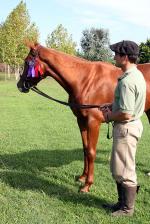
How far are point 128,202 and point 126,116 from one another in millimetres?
1232

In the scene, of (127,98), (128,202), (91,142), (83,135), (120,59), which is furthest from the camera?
(83,135)

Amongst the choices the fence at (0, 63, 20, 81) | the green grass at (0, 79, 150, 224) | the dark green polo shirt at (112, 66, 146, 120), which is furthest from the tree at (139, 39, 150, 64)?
the dark green polo shirt at (112, 66, 146, 120)

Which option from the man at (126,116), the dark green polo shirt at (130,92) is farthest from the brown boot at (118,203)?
the dark green polo shirt at (130,92)

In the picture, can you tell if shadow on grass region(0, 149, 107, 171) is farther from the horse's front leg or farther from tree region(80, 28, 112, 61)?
tree region(80, 28, 112, 61)

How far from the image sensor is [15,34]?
4672 cm

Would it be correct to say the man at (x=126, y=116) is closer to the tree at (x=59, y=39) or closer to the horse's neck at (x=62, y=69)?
the horse's neck at (x=62, y=69)

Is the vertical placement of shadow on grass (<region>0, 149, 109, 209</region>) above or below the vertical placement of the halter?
below

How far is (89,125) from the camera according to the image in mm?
6441

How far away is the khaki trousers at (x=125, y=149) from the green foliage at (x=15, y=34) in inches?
1621

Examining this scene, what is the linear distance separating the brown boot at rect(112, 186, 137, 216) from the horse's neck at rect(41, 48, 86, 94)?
2.04 meters

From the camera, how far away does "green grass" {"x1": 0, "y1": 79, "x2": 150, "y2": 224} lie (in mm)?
5293

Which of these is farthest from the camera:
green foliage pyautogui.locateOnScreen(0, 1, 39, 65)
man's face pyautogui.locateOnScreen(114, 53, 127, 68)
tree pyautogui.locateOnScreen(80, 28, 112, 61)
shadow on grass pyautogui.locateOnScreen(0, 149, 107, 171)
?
tree pyautogui.locateOnScreen(80, 28, 112, 61)

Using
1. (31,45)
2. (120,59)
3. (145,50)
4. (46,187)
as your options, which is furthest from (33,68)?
(145,50)

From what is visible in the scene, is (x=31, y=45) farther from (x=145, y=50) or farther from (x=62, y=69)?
(x=145, y=50)
